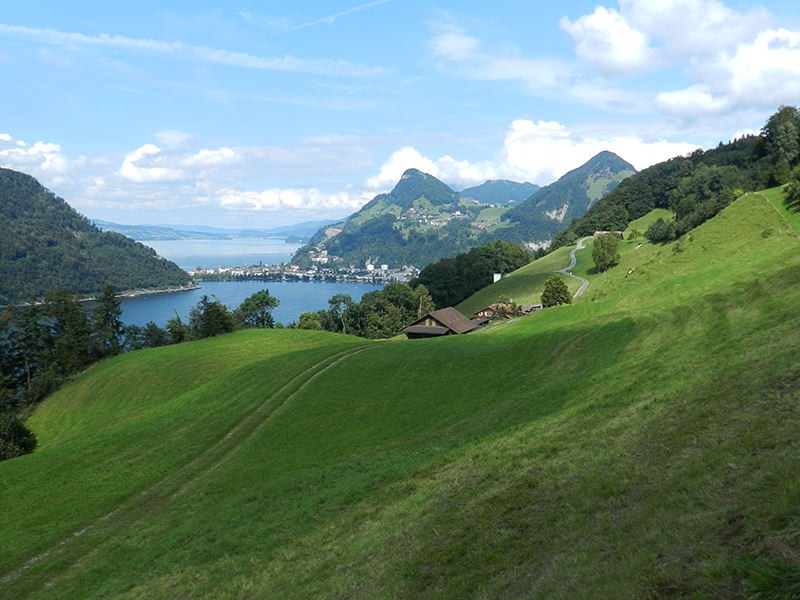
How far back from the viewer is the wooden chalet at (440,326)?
93.0 meters

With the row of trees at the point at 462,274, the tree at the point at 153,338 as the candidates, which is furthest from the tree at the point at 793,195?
the tree at the point at 153,338

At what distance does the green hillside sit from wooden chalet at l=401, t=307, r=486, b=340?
4627 centimetres

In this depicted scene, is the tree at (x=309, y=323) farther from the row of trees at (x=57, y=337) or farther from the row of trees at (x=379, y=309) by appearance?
the row of trees at (x=57, y=337)

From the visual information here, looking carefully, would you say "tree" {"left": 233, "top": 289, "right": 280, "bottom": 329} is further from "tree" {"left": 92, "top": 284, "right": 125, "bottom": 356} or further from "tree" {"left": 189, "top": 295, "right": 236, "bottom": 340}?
"tree" {"left": 189, "top": 295, "right": 236, "bottom": 340}

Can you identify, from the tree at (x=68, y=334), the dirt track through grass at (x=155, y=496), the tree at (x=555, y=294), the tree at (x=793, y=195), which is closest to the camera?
the dirt track through grass at (x=155, y=496)

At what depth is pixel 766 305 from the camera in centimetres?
2573

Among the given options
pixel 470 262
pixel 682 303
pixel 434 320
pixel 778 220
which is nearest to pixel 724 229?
pixel 778 220

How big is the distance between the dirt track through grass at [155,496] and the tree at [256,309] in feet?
324

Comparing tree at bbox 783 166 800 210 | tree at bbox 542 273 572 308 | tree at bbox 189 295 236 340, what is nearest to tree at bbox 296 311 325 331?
tree at bbox 189 295 236 340

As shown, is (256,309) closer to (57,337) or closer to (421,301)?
(421,301)

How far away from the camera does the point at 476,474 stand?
57.6 feet

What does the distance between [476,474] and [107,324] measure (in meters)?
106

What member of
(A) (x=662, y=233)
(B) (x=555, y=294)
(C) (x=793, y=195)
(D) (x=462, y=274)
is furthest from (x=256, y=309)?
(C) (x=793, y=195)

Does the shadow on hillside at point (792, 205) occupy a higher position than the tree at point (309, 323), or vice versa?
the shadow on hillside at point (792, 205)
